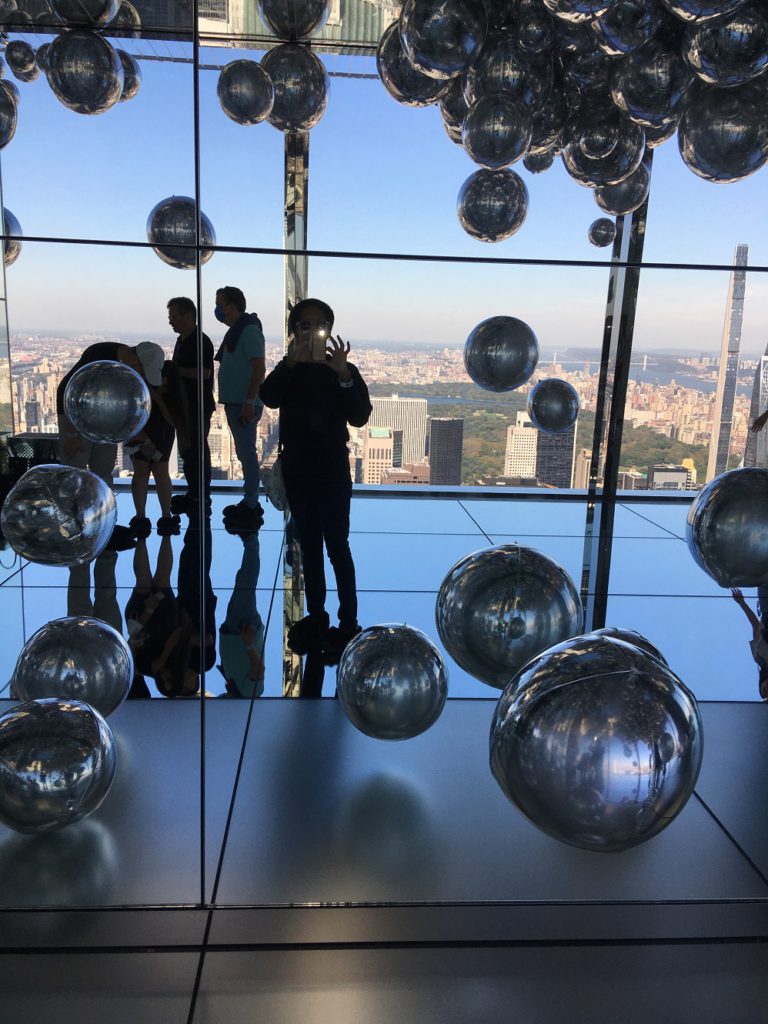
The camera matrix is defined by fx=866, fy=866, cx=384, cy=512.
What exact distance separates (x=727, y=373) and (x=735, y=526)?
4448 millimetres

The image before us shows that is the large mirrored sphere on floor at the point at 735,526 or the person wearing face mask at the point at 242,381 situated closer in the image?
the large mirrored sphere on floor at the point at 735,526

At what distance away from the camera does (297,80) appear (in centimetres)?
280

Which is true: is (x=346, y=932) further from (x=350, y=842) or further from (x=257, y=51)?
(x=257, y=51)

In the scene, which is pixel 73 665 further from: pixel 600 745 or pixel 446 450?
pixel 446 450

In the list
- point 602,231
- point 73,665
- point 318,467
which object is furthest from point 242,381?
point 73,665

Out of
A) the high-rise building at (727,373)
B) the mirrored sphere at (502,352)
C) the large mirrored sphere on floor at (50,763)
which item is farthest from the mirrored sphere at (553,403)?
the high-rise building at (727,373)

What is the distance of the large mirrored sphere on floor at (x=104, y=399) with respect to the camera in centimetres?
227

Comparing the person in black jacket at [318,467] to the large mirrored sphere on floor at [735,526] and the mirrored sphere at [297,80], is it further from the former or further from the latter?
the large mirrored sphere on floor at [735,526]

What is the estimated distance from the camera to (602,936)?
180 cm

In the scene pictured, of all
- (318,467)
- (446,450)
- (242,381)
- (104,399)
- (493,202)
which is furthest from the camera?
(446,450)

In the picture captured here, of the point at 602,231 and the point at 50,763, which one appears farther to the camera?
the point at 602,231

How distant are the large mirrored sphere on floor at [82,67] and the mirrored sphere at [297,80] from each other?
0.51 m

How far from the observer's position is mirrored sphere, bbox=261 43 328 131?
2799 mm

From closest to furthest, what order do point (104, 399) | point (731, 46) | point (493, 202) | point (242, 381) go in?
point (731, 46), point (104, 399), point (493, 202), point (242, 381)
